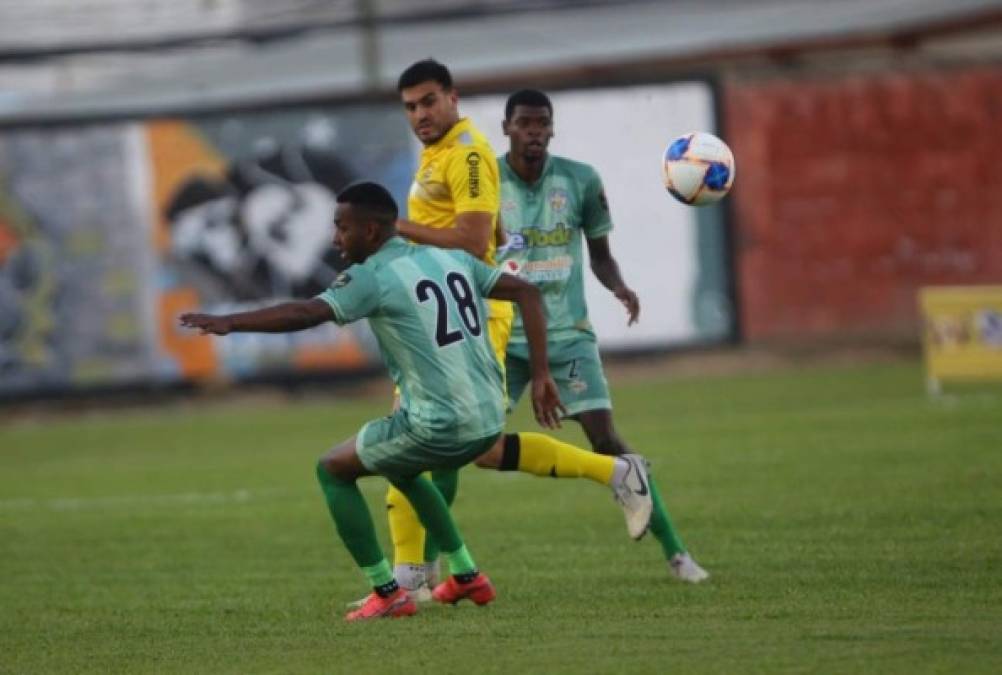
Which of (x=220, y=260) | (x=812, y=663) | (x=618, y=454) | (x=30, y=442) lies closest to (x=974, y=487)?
(x=618, y=454)

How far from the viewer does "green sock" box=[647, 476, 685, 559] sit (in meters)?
9.96

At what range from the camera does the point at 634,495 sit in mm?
9680

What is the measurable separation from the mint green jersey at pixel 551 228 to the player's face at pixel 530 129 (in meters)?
0.22

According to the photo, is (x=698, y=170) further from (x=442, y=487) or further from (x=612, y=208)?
(x=612, y=208)

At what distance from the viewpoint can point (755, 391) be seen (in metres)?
22.5

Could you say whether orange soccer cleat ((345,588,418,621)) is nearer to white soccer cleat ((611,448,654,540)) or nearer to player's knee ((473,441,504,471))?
player's knee ((473,441,504,471))

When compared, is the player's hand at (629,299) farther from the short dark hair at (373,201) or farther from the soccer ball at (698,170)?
the short dark hair at (373,201)

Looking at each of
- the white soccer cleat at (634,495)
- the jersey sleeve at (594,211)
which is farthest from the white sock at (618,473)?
the jersey sleeve at (594,211)

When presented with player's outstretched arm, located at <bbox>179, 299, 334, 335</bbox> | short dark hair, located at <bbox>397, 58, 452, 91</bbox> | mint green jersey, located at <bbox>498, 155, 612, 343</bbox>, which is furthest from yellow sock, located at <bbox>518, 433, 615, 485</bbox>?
short dark hair, located at <bbox>397, 58, 452, 91</bbox>

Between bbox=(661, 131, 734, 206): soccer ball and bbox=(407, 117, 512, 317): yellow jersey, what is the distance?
925mm

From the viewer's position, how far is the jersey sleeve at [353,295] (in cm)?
842

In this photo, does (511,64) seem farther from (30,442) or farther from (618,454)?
(618,454)

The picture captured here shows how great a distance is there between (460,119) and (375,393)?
16.0 metres

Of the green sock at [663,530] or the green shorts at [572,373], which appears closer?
the green sock at [663,530]
